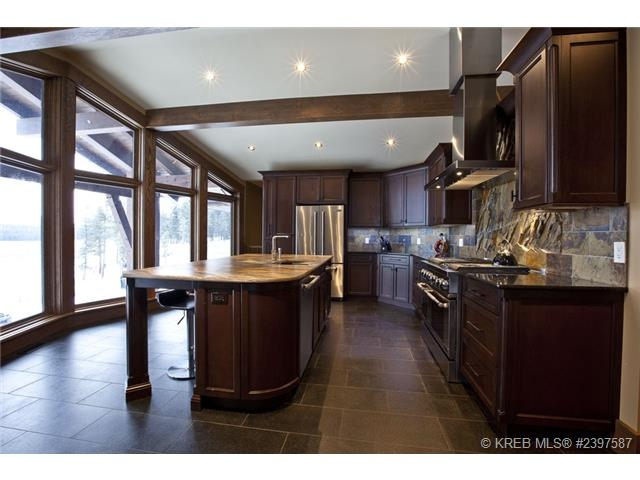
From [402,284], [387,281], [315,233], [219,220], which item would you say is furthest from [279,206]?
[402,284]

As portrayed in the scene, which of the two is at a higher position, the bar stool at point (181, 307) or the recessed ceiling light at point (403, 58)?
the recessed ceiling light at point (403, 58)

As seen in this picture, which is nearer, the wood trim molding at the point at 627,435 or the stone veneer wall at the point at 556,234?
the wood trim molding at the point at 627,435

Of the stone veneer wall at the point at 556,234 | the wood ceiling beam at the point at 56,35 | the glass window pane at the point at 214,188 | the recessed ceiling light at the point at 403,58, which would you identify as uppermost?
the recessed ceiling light at the point at 403,58

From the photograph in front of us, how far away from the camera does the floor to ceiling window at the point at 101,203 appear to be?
3604 mm

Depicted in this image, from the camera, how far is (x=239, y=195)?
22.6ft

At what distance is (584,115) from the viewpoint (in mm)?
1573

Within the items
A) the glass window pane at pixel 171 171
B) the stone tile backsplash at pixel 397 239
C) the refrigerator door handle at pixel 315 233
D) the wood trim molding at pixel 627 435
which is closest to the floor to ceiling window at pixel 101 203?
the glass window pane at pixel 171 171

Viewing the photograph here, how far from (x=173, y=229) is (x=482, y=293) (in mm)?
4836

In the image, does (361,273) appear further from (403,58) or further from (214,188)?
(214,188)

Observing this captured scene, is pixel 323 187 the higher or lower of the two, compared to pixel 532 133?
higher

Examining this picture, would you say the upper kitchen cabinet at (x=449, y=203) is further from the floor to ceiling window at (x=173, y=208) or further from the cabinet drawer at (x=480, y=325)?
the floor to ceiling window at (x=173, y=208)

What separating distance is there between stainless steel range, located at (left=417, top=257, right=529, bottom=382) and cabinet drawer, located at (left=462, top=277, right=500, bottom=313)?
0.46 ft

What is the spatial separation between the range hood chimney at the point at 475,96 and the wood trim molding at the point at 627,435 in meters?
1.77

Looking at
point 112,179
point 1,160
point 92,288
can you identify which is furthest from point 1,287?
point 112,179
